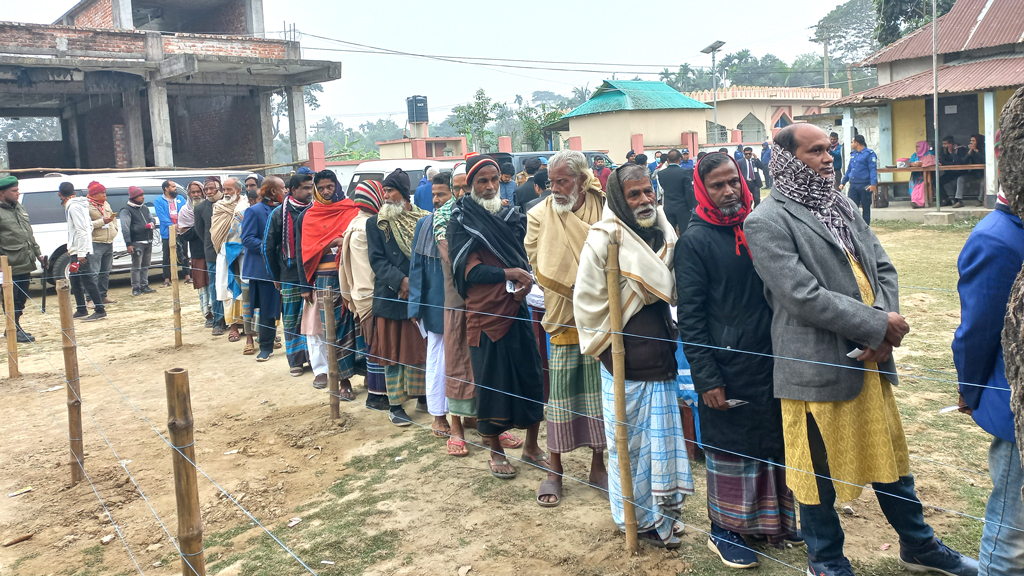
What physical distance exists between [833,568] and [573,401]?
1504mm

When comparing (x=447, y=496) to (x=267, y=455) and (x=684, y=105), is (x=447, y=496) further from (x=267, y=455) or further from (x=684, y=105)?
(x=684, y=105)

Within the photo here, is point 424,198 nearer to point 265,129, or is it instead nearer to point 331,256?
point 331,256

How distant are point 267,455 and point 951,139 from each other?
52.4 ft

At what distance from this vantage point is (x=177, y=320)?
28.6 ft

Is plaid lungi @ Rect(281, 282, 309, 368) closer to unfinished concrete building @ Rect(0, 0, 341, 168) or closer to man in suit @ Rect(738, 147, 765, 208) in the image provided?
man in suit @ Rect(738, 147, 765, 208)

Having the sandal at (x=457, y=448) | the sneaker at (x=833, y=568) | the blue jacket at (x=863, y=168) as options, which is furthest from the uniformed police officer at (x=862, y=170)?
the sneaker at (x=833, y=568)

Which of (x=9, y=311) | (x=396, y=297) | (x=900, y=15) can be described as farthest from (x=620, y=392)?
(x=900, y=15)

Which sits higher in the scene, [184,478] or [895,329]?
[895,329]

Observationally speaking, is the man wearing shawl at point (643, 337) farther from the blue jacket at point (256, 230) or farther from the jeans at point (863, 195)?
the jeans at point (863, 195)

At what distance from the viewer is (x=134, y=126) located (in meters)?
20.2

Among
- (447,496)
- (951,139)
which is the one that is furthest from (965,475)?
(951,139)

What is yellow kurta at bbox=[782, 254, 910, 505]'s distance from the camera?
2824 mm

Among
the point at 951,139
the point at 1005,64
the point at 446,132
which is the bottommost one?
the point at 951,139

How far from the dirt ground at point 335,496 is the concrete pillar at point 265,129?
16542 millimetres
